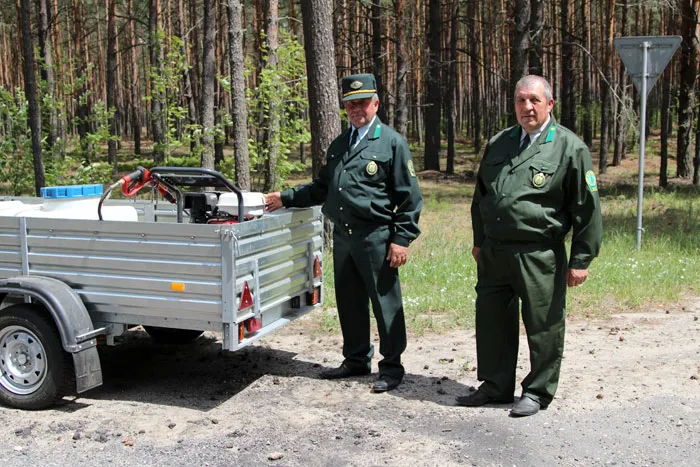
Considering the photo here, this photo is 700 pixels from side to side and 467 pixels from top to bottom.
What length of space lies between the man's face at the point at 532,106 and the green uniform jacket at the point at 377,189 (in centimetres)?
93

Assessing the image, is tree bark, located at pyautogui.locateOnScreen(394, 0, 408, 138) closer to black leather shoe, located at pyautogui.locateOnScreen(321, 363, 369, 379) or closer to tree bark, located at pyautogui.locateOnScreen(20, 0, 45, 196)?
tree bark, located at pyautogui.locateOnScreen(20, 0, 45, 196)

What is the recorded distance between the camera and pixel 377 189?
16.9ft

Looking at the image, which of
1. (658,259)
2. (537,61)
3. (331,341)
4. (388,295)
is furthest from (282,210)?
(537,61)

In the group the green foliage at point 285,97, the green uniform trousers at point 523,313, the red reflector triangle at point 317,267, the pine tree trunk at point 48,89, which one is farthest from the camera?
the pine tree trunk at point 48,89

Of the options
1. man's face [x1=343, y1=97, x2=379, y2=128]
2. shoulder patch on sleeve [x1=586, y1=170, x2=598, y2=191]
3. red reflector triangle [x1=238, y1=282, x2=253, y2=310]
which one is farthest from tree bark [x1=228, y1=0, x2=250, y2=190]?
shoulder patch on sleeve [x1=586, y1=170, x2=598, y2=191]

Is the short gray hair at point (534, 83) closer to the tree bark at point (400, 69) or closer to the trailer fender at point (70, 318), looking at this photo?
the trailer fender at point (70, 318)

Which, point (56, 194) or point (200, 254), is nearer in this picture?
point (200, 254)

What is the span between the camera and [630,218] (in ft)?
45.8

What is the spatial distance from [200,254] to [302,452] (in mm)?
1390

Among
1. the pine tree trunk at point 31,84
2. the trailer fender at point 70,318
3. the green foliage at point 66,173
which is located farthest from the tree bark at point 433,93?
the trailer fender at point 70,318

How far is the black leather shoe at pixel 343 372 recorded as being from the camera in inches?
219

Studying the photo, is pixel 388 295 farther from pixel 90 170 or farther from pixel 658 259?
pixel 90 170

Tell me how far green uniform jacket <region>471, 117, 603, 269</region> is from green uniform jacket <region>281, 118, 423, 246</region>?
0.70 metres

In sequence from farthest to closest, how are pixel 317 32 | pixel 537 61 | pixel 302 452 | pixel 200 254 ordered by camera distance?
pixel 537 61 → pixel 317 32 → pixel 200 254 → pixel 302 452
